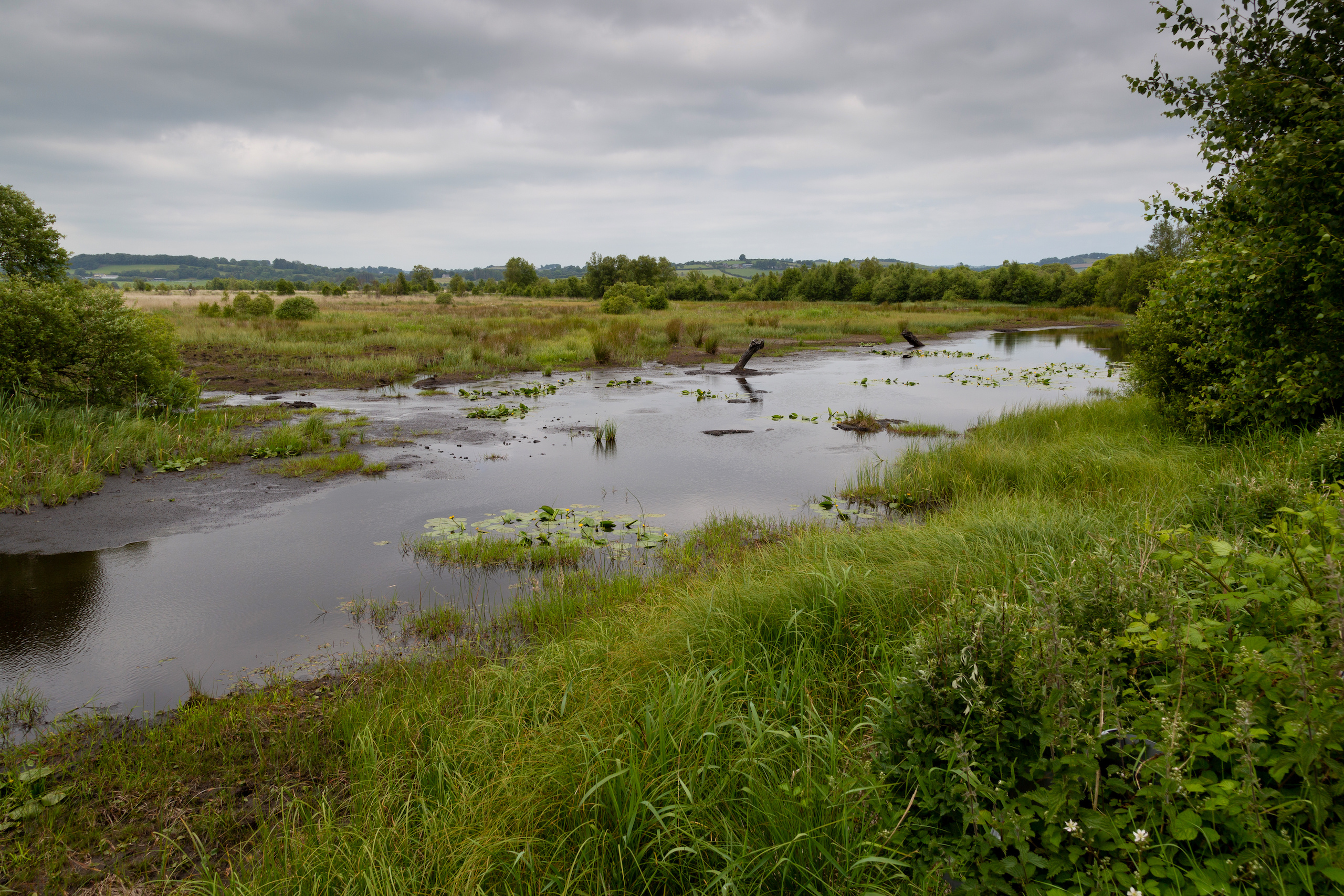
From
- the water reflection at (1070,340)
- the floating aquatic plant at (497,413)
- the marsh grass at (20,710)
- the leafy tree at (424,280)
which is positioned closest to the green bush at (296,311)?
the floating aquatic plant at (497,413)

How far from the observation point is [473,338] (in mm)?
28906

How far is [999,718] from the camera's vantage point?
7.36ft

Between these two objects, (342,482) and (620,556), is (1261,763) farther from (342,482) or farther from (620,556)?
(342,482)

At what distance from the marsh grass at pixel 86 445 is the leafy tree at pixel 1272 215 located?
13.8 m

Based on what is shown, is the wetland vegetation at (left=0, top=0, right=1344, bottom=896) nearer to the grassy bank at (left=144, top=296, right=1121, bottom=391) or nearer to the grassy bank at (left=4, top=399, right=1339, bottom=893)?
the grassy bank at (left=4, top=399, right=1339, bottom=893)

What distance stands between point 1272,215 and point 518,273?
306 ft

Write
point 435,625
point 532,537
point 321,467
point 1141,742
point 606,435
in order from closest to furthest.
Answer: point 1141,742 → point 435,625 → point 532,537 → point 321,467 → point 606,435

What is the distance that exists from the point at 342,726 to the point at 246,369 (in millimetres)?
21675

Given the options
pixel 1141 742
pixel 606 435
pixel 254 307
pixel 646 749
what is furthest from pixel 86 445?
pixel 254 307

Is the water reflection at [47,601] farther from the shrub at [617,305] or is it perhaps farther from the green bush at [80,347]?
the shrub at [617,305]

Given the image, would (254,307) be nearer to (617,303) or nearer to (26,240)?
(617,303)

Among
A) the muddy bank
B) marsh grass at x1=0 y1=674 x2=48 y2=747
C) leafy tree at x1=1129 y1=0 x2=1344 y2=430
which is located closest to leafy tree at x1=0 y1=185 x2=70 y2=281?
the muddy bank

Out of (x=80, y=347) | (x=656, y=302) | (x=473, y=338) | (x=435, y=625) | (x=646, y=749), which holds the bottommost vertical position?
(x=435, y=625)

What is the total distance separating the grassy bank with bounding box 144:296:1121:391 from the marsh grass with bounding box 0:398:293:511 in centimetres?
753
